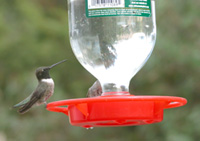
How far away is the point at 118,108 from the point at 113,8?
46cm

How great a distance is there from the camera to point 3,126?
18.4 feet

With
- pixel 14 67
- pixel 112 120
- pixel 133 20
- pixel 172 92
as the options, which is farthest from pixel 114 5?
pixel 14 67

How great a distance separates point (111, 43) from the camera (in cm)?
261

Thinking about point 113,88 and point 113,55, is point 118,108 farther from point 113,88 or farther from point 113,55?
point 113,55

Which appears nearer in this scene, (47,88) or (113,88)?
(113,88)

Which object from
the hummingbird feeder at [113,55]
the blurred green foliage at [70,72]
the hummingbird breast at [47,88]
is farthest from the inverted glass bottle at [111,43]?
the blurred green foliage at [70,72]

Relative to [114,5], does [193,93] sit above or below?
below

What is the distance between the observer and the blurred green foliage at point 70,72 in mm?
5297

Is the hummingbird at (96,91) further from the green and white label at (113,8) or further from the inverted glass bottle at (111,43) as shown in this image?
the green and white label at (113,8)

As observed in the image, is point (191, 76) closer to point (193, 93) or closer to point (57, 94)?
point (193, 93)

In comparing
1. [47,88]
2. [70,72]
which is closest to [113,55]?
[47,88]

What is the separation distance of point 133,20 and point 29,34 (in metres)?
3.69

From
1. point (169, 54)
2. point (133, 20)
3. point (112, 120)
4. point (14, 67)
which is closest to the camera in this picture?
point (112, 120)

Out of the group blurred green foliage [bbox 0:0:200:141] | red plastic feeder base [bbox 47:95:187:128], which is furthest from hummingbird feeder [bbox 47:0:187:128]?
blurred green foliage [bbox 0:0:200:141]
